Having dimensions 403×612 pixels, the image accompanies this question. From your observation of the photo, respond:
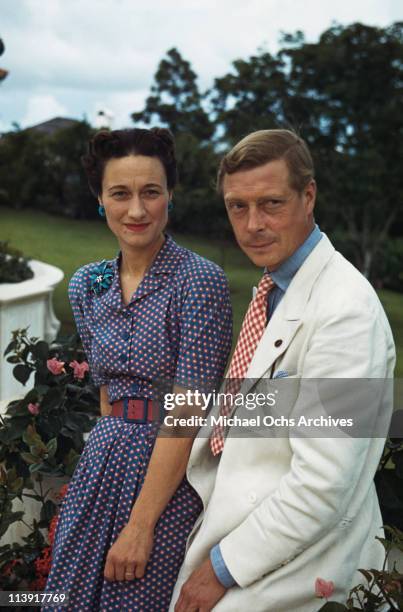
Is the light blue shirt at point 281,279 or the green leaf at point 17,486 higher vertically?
the light blue shirt at point 281,279

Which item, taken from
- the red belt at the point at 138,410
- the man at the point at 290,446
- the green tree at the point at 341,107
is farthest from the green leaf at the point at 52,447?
the green tree at the point at 341,107

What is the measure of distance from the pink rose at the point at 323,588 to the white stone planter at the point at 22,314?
4245 millimetres

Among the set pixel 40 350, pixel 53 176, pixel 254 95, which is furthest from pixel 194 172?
pixel 40 350

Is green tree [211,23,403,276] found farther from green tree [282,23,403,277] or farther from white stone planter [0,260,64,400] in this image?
white stone planter [0,260,64,400]

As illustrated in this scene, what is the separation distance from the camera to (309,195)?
1854mm

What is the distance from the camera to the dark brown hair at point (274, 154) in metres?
1.78

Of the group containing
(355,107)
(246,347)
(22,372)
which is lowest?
(22,372)

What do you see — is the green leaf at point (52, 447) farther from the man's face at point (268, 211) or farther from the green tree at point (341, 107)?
the green tree at point (341, 107)

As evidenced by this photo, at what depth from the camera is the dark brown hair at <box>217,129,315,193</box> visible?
1.78 meters

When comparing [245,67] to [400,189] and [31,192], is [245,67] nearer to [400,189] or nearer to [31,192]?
[400,189]

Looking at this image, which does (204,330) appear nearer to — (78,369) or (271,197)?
(271,197)

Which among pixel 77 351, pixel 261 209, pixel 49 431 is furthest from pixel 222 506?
pixel 77 351

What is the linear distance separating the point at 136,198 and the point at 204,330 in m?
0.39

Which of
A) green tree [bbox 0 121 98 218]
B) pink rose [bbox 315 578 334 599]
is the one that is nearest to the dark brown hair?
pink rose [bbox 315 578 334 599]
